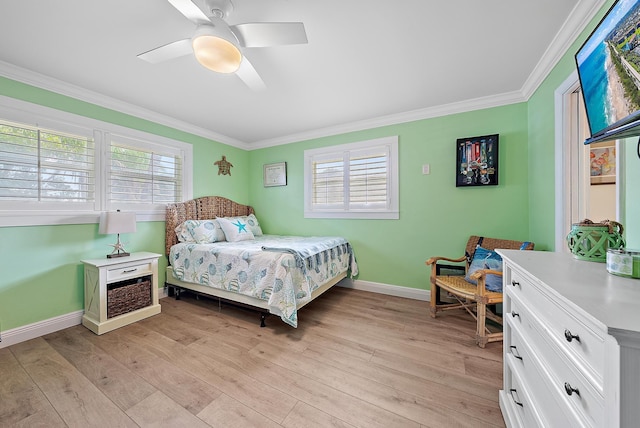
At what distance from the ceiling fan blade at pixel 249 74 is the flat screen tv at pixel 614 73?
181 cm

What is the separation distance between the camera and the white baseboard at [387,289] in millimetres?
2885

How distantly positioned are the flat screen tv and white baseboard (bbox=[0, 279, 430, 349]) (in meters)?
2.28

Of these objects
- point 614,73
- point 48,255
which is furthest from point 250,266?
point 614,73

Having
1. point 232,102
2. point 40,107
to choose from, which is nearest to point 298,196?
point 232,102

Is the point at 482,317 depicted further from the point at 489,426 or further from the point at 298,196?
the point at 298,196

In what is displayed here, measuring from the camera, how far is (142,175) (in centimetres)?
288

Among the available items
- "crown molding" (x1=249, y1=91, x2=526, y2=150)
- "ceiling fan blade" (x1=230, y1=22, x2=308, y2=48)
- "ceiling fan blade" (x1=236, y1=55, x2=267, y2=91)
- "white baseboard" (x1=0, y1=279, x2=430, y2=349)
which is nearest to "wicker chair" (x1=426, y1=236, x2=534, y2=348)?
"white baseboard" (x1=0, y1=279, x2=430, y2=349)

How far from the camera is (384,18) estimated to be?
1502mm

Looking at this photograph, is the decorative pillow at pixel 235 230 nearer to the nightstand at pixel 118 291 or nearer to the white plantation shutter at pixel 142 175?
the white plantation shutter at pixel 142 175

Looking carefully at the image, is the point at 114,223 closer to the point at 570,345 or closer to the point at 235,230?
the point at 235,230

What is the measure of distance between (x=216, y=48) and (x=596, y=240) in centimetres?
220

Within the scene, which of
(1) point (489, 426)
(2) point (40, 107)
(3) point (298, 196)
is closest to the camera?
(1) point (489, 426)

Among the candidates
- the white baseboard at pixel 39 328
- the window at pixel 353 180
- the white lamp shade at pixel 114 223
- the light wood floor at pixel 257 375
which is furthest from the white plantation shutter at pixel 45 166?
the window at pixel 353 180

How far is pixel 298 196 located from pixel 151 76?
7.36ft
